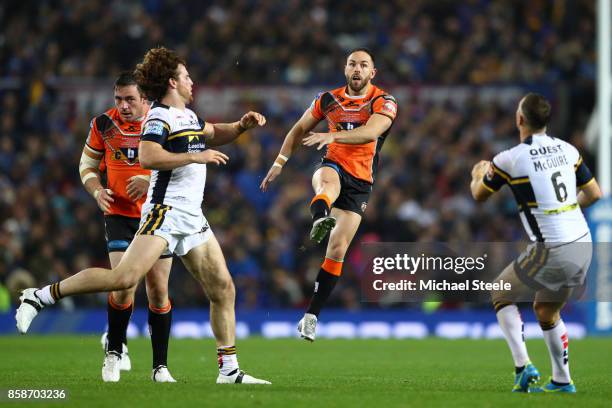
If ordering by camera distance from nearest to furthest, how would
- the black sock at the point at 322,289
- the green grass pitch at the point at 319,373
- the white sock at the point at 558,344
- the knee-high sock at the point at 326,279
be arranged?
the green grass pitch at the point at 319,373 < the white sock at the point at 558,344 < the black sock at the point at 322,289 < the knee-high sock at the point at 326,279

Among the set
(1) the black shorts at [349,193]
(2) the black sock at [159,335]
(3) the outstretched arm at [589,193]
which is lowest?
(2) the black sock at [159,335]

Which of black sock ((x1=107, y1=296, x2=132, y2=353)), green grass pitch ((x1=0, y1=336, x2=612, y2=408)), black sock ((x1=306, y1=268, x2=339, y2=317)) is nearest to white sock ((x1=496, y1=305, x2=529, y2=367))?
green grass pitch ((x1=0, y1=336, x2=612, y2=408))

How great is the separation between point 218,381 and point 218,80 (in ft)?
47.1

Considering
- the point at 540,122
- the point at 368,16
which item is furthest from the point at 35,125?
the point at 540,122

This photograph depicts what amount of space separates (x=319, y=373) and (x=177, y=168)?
10.2 ft

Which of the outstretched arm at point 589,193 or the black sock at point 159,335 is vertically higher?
the outstretched arm at point 589,193

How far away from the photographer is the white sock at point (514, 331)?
8.28 m

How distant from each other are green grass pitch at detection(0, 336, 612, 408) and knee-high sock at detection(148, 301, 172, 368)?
0.93ft

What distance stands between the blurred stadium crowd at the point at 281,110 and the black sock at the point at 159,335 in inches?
367

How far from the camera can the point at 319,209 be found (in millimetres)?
9609

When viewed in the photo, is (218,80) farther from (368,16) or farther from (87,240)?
(87,240)

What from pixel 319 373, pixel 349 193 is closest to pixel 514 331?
pixel 349 193
